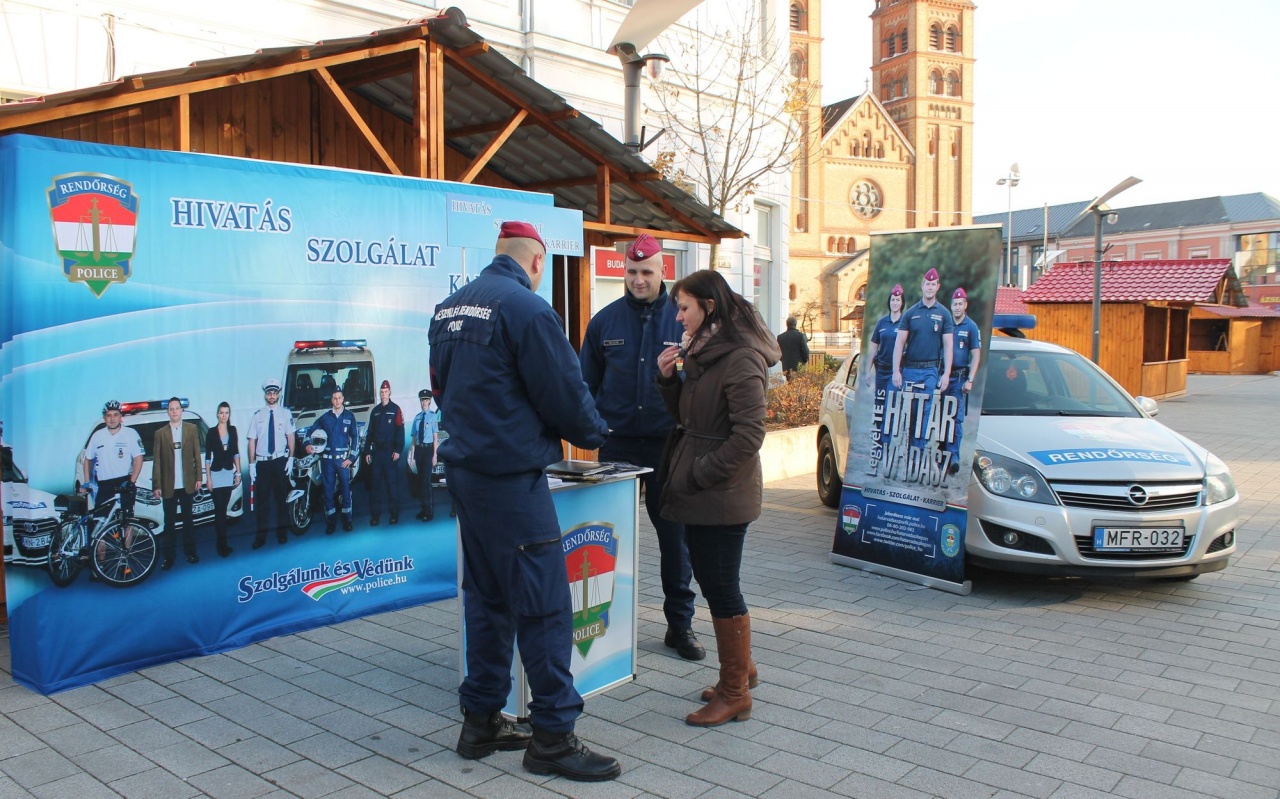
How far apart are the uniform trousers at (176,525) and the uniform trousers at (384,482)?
109cm

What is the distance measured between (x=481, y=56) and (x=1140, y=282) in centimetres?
2164

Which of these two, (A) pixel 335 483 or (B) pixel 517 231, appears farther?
(A) pixel 335 483

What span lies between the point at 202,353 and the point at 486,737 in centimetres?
→ 261


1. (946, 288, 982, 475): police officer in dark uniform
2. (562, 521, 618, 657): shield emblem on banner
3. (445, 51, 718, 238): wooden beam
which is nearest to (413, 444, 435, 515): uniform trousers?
(562, 521, 618, 657): shield emblem on banner

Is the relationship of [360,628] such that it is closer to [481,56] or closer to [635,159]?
[481,56]

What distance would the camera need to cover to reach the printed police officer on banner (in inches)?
215

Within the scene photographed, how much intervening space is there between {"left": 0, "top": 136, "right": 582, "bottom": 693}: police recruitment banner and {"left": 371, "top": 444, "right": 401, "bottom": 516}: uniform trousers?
46 mm

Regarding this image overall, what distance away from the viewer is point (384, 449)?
20.0 feet

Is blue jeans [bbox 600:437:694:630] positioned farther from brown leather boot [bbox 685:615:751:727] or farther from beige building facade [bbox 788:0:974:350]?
beige building facade [bbox 788:0:974:350]

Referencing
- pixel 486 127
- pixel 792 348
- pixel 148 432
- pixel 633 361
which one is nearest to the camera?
pixel 148 432

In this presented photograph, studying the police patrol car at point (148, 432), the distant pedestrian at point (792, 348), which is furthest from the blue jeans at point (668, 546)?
the distant pedestrian at point (792, 348)

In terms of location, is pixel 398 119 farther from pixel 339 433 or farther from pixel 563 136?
pixel 339 433

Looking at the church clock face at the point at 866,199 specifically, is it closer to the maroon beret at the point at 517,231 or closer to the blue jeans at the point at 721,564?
the blue jeans at the point at 721,564

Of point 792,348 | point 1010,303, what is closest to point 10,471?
point 792,348
